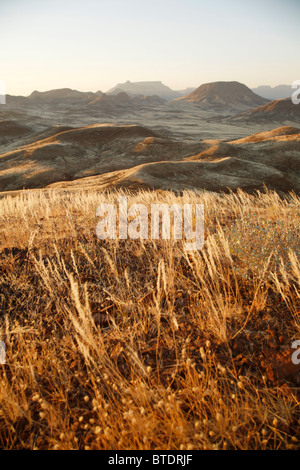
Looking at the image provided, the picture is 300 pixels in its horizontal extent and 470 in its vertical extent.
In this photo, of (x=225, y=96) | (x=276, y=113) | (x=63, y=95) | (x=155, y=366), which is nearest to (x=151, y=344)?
(x=155, y=366)

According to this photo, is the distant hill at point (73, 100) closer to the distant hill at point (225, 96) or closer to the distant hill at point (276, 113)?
the distant hill at point (225, 96)

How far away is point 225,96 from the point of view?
178 m

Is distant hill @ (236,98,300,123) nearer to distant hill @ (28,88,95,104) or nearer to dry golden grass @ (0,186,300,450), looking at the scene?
distant hill @ (28,88,95,104)

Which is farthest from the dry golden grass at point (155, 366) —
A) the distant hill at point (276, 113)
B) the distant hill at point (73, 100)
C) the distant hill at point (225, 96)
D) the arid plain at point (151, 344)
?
the distant hill at point (225, 96)

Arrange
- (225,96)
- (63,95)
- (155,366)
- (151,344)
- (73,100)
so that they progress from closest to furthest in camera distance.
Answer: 1. (155,366)
2. (151,344)
3. (73,100)
4. (225,96)
5. (63,95)

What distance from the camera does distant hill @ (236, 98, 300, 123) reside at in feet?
324

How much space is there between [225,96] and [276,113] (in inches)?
3499

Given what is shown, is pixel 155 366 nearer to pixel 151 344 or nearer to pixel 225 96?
pixel 151 344

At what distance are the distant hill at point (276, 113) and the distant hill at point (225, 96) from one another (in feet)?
203

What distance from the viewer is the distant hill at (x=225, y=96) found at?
16955 centimetres

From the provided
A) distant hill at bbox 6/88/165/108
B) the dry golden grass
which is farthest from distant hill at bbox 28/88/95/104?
the dry golden grass

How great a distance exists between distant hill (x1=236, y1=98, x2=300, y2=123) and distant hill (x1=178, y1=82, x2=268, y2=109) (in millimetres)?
61839
